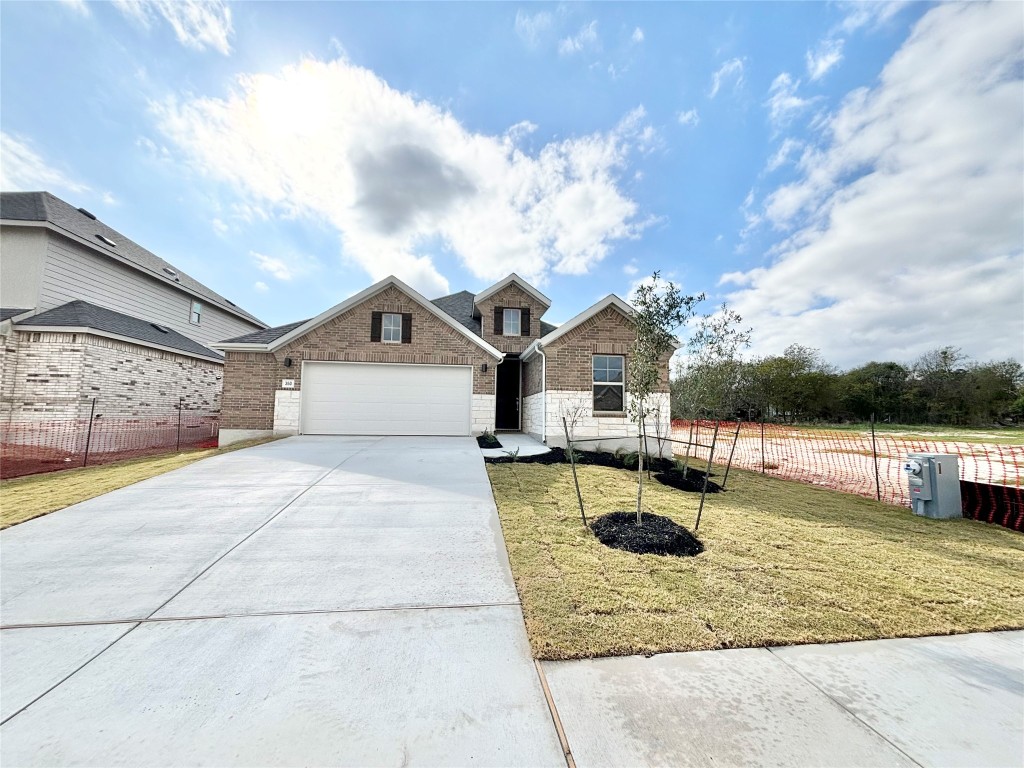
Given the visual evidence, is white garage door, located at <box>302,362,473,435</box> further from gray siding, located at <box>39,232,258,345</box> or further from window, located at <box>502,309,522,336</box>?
gray siding, located at <box>39,232,258,345</box>

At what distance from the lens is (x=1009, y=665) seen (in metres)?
2.47

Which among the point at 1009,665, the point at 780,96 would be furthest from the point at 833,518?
the point at 780,96

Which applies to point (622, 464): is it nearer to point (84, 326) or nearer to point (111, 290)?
point (84, 326)

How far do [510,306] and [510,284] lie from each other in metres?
0.86

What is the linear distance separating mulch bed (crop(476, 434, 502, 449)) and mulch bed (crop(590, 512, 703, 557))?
5.94 meters

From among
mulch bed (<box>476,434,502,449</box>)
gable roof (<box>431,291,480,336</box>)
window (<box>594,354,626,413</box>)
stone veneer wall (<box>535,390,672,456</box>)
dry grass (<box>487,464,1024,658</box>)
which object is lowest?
dry grass (<box>487,464,1024,658</box>)

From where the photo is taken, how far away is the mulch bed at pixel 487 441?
10.7 m

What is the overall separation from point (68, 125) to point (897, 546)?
1767 centimetres

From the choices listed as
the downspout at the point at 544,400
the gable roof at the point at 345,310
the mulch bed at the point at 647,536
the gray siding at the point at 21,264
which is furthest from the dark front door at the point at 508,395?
the gray siding at the point at 21,264

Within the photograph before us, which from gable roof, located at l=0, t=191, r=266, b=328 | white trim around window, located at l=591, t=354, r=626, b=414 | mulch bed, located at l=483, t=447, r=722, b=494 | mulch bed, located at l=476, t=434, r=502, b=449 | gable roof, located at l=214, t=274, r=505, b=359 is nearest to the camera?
mulch bed, located at l=483, t=447, r=722, b=494

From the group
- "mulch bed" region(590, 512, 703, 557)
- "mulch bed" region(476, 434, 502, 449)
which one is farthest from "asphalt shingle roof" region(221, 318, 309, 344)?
"mulch bed" region(590, 512, 703, 557)

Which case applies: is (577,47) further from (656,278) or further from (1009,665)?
(1009,665)

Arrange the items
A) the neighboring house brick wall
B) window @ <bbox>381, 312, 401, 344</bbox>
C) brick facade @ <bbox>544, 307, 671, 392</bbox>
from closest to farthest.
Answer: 1. brick facade @ <bbox>544, 307, 671, 392</bbox>
2. window @ <bbox>381, 312, 401, 344</bbox>
3. the neighboring house brick wall

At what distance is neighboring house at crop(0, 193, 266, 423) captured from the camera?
10.8 metres
